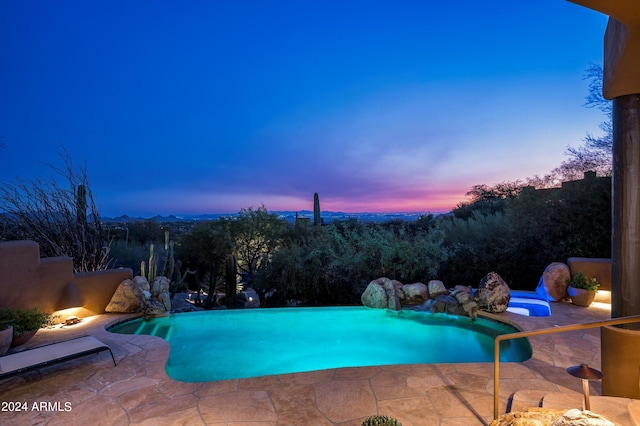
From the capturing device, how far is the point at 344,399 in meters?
3.44

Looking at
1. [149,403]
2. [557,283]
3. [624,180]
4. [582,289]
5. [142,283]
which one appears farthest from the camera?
[142,283]

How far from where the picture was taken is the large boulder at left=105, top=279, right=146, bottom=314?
703cm

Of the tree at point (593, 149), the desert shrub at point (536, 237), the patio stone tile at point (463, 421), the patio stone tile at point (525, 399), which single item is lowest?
the patio stone tile at point (463, 421)

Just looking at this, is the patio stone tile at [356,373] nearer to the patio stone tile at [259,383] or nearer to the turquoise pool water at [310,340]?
the patio stone tile at [259,383]

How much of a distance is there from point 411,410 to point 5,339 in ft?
18.0

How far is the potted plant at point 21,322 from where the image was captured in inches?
199

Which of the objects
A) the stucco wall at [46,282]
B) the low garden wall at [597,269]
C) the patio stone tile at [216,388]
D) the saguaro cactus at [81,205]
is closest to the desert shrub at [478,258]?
the low garden wall at [597,269]

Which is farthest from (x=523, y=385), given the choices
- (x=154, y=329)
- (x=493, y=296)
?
(x=154, y=329)

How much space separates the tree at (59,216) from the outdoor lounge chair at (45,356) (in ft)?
15.1

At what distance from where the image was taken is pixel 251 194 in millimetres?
21875

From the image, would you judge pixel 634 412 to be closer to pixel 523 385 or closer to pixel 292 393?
pixel 523 385

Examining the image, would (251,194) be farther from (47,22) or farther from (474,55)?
(474,55)

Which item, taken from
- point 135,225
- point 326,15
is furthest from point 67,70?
point 326,15

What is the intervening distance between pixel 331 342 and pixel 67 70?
65.6 ft
